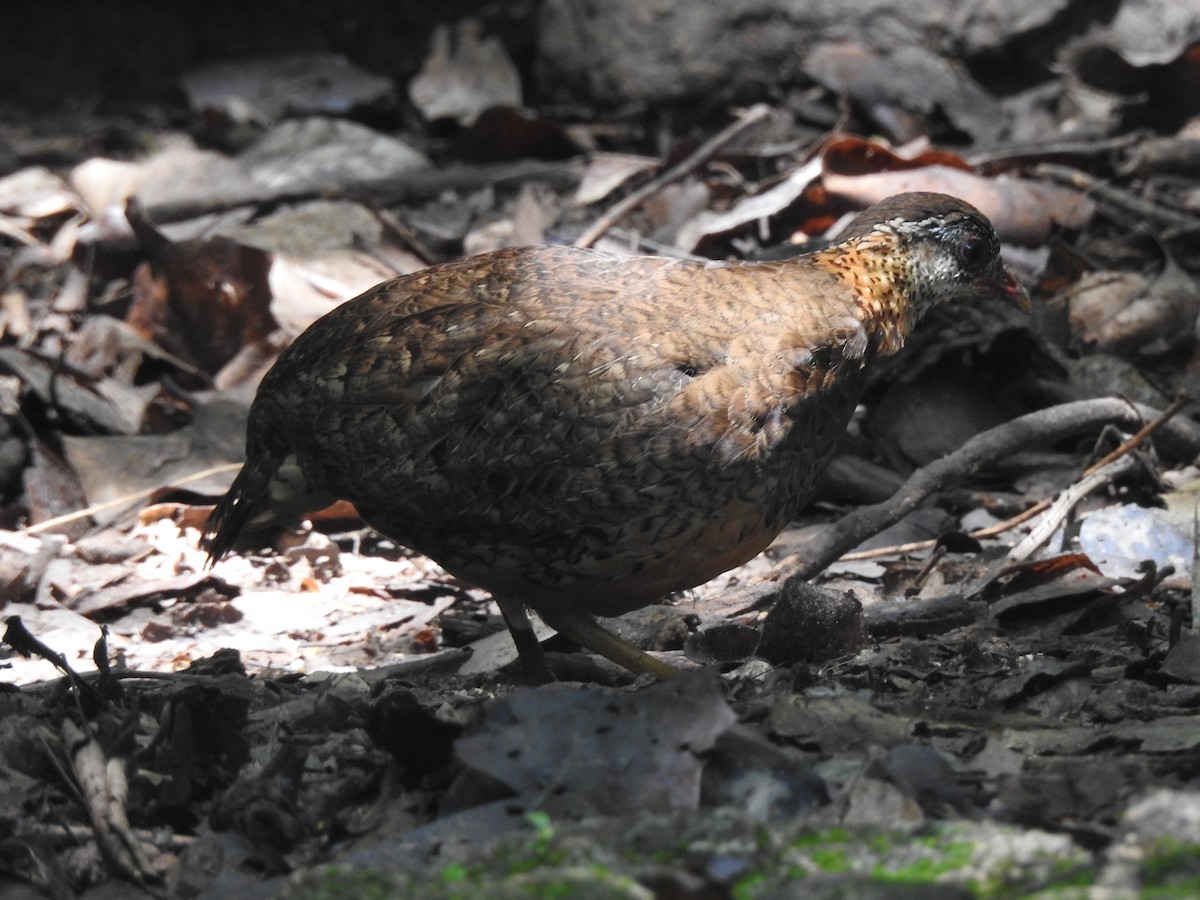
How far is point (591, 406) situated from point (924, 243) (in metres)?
1.28

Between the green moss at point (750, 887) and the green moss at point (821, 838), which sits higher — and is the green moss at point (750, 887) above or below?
above

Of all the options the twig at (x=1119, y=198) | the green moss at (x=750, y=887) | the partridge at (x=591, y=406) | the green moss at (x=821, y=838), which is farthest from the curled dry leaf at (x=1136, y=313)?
the green moss at (x=750, y=887)

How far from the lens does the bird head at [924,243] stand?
4379 mm

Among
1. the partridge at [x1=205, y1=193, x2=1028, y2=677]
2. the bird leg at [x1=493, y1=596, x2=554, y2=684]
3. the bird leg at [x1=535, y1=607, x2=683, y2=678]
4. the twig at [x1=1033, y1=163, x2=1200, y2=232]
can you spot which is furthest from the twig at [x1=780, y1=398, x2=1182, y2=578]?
the twig at [x1=1033, y1=163, x2=1200, y2=232]

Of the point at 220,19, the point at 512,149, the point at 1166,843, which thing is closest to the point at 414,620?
the point at 1166,843

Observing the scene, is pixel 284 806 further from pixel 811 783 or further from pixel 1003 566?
pixel 1003 566

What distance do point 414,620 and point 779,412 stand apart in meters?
1.80

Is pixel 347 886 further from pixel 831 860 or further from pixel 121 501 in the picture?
pixel 121 501

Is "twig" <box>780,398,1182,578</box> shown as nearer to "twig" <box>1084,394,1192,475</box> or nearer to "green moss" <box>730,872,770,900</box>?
"twig" <box>1084,394,1192,475</box>

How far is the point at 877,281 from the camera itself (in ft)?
14.1

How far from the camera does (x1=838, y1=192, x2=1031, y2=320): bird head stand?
438 cm

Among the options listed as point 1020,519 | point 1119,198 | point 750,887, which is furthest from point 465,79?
point 750,887

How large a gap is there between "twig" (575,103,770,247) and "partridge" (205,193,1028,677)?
8.07ft

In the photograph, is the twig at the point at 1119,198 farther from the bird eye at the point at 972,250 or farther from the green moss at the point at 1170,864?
the green moss at the point at 1170,864
